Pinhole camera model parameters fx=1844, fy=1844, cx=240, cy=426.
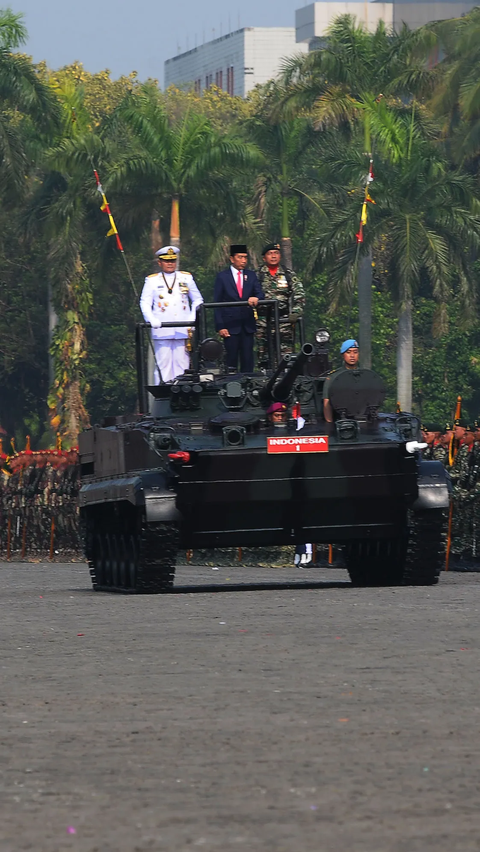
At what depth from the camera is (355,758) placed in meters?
6.42

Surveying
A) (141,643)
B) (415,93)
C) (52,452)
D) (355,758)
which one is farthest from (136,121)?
(355,758)

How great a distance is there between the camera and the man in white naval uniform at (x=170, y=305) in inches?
700

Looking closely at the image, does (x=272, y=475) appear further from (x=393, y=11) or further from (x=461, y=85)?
(x=393, y=11)

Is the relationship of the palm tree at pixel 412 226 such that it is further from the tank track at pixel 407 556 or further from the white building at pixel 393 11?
the white building at pixel 393 11

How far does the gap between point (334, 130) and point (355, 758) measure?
49.4 m

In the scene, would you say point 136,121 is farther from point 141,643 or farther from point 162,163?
point 141,643

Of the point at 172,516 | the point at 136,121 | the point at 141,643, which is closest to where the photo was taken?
the point at 141,643

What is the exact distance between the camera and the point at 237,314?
17.6 meters

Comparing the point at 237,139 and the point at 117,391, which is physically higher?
the point at 237,139

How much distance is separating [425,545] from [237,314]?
10.7 feet

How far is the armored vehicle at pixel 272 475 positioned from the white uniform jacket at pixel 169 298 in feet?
4.79

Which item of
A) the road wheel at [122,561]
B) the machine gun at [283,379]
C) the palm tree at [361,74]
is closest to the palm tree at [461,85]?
the palm tree at [361,74]

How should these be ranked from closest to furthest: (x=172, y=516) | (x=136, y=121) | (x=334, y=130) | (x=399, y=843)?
(x=399, y=843) → (x=172, y=516) → (x=136, y=121) → (x=334, y=130)

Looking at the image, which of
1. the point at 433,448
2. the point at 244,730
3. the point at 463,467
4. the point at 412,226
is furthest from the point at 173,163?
the point at 244,730
